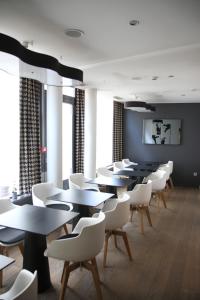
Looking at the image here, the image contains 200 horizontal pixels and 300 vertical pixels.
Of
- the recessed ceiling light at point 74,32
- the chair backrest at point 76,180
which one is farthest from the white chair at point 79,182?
the recessed ceiling light at point 74,32

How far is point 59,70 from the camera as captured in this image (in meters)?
2.49

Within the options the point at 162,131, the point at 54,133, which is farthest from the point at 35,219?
the point at 162,131

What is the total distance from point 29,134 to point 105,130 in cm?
416

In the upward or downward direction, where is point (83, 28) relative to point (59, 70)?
upward

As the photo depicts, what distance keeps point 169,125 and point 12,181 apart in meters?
5.77

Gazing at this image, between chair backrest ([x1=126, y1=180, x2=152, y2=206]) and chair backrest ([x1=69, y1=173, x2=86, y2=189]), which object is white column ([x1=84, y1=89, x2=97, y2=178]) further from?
chair backrest ([x1=126, y1=180, x2=152, y2=206])

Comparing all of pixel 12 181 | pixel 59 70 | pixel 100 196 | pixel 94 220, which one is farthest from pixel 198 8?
pixel 12 181

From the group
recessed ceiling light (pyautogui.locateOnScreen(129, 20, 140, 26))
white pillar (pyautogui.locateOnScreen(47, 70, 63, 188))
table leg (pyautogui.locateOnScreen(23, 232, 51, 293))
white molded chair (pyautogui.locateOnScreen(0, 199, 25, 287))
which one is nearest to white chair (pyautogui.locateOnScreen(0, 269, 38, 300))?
table leg (pyautogui.locateOnScreen(23, 232, 51, 293))

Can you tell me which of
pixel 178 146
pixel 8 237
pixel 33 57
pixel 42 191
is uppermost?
pixel 33 57

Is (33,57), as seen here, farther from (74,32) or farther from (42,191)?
(42,191)

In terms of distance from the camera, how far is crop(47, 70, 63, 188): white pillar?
471 cm

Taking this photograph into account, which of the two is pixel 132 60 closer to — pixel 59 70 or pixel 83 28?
A: pixel 83 28

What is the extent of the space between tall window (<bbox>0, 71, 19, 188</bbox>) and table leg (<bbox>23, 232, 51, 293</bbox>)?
1.72 metres

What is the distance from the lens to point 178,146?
8586 mm
